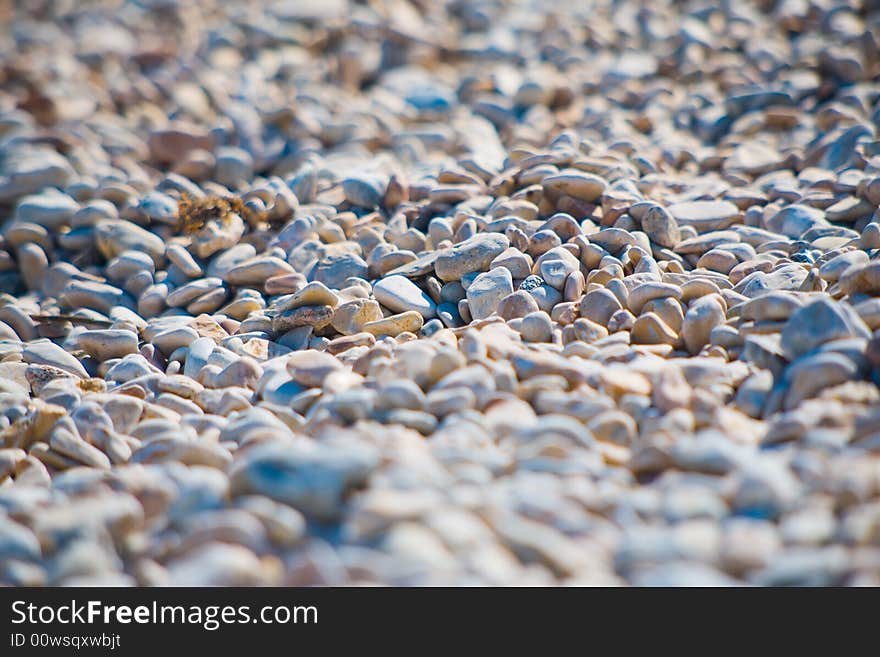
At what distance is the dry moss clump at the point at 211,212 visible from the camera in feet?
9.80

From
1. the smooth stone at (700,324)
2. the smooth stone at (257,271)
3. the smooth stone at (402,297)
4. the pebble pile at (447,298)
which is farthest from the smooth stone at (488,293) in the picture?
the smooth stone at (257,271)

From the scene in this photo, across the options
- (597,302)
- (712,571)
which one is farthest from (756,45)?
(712,571)

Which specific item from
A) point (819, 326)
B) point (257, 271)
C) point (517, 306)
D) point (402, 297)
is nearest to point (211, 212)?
point (257, 271)

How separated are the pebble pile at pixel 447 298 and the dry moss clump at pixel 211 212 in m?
0.01

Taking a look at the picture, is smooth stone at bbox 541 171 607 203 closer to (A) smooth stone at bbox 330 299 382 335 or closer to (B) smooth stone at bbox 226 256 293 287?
(A) smooth stone at bbox 330 299 382 335

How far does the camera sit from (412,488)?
54.1 inches

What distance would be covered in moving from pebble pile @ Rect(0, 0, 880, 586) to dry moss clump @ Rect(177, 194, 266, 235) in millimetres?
10

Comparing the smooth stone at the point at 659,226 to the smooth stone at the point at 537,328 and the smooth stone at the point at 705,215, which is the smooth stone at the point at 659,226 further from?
the smooth stone at the point at 537,328

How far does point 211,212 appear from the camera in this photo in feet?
9.86

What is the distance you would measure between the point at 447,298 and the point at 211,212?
1046 millimetres

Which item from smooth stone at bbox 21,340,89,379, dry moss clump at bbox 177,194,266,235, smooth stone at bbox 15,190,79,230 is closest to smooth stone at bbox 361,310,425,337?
smooth stone at bbox 21,340,89,379
